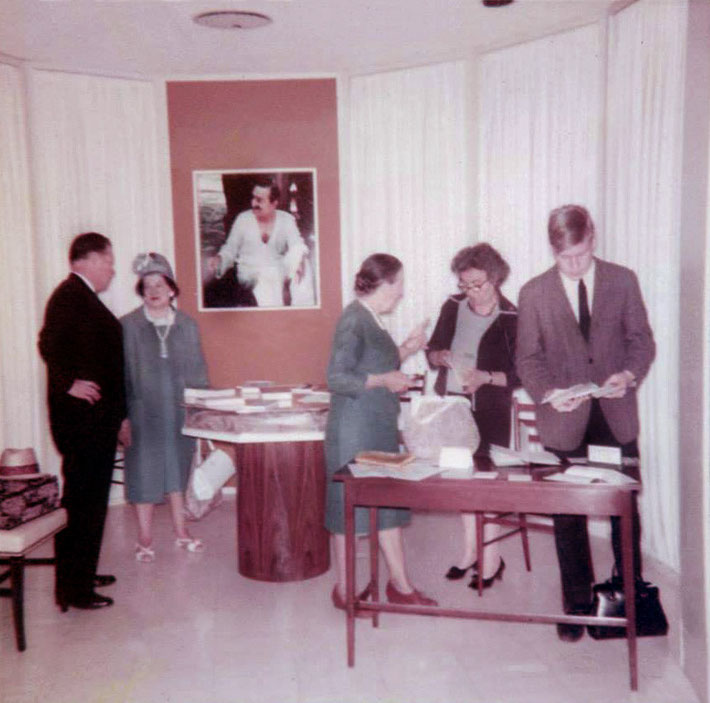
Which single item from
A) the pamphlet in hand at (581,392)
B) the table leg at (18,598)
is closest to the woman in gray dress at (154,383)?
the table leg at (18,598)

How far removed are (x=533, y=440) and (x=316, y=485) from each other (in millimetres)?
1374

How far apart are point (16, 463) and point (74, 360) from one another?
0.53m

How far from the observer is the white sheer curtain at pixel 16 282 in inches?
210

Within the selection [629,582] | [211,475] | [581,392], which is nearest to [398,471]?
[581,392]

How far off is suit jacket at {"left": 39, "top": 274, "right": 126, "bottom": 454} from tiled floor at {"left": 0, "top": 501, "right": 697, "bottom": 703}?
856mm

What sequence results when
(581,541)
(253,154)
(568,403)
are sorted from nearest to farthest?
(568,403), (581,541), (253,154)

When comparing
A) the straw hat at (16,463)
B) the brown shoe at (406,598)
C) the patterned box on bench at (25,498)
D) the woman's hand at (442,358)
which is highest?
the woman's hand at (442,358)

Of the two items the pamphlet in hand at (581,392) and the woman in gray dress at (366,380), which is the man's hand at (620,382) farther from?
the woman in gray dress at (366,380)

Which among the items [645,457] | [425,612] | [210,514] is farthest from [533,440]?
[210,514]

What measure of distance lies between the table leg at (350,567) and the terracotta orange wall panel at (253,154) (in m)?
2.99

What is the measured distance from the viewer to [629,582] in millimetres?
2873

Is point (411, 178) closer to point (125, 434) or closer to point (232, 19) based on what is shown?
point (232, 19)

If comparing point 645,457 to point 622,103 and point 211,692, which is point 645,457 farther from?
point 211,692

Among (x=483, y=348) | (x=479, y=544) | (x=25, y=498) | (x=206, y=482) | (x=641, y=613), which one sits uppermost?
(x=483, y=348)
